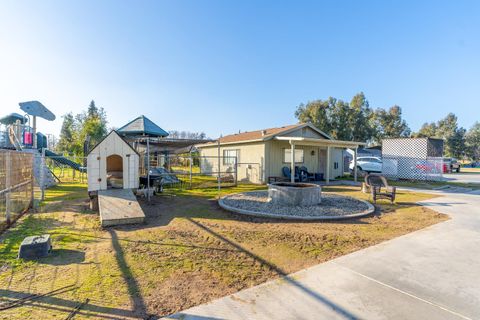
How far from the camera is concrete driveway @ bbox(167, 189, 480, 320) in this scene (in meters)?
2.66

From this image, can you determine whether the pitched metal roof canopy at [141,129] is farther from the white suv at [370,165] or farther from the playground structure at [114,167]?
the white suv at [370,165]

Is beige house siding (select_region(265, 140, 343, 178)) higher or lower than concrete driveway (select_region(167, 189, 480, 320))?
higher

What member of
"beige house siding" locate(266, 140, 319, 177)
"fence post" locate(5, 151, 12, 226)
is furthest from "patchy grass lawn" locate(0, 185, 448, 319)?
"beige house siding" locate(266, 140, 319, 177)

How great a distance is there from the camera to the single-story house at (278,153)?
15492 millimetres

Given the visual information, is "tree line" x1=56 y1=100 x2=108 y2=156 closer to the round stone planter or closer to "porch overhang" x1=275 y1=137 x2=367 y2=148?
"porch overhang" x1=275 y1=137 x2=367 y2=148

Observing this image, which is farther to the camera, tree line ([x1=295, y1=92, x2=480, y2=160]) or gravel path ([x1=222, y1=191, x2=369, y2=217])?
tree line ([x1=295, y1=92, x2=480, y2=160])

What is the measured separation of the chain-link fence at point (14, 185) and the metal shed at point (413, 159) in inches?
859

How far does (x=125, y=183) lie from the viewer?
9438mm

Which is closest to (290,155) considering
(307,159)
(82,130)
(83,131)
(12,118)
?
(307,159)

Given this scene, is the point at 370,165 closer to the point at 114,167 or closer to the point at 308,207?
the point at 308,207

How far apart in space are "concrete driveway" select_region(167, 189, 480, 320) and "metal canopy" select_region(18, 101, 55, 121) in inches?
587

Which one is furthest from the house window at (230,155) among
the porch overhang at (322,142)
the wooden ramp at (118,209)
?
the wooden ramp at (118,209)

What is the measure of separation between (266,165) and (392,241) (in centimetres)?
1062

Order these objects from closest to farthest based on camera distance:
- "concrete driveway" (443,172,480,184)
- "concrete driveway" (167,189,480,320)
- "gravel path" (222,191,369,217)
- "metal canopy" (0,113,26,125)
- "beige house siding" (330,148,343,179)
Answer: "concrete driveway" (167,189,480,320) → "gravel path" (222,191,369,217) → "concrete driveway" (443,172,480,184) → "metal canopy" (0,113,26,125) → "beige house siding" (330,148,343,179)
